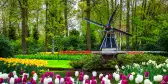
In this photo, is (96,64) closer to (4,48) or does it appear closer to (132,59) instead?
(132,59)

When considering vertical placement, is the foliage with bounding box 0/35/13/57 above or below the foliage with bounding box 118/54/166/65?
above

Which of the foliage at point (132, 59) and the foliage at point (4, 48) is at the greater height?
the foliage at point (4, 48)

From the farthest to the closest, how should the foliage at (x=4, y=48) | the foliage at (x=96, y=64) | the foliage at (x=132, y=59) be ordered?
the foliage at (x=4, y=48)
the foliage at (x=132, y=59)
the foliage at (x=96, y=64)

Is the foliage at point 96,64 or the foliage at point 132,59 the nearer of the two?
the foliage at point 96,64

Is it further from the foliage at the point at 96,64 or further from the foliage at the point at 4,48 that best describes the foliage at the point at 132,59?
the foliage at the point at 4,48

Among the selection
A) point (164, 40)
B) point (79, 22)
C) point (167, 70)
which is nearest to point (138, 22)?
point (164, 40)

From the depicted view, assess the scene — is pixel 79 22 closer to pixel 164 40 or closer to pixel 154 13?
pixel 154 13

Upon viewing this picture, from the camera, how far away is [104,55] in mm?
16156

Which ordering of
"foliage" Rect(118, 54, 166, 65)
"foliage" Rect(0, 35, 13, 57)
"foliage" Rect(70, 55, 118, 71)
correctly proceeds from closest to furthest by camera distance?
"foliage" Rect(70, 55, 118, 71)
"foliage" Rect(118, 54, 166, 65)
"foliage" Rect(0, 35, 13, 57)

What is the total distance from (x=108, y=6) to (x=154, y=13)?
17.2 feet

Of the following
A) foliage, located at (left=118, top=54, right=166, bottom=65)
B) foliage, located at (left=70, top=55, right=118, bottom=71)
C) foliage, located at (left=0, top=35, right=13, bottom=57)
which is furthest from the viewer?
foliage, located at (left=0, top=35, right=13, bottom=57)

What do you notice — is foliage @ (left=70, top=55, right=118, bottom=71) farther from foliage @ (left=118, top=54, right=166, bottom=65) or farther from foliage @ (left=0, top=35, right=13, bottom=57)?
foliage @ (left=0, top=35, right=13, bottom=57)

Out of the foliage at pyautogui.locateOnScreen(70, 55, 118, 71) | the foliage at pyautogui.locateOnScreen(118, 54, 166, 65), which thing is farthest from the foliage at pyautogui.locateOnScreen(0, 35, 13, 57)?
the foliage at pyautogui.locateOnScreen(118, 54, 166, 65)

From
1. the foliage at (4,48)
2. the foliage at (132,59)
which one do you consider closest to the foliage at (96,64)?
the foliage at (132,59)
